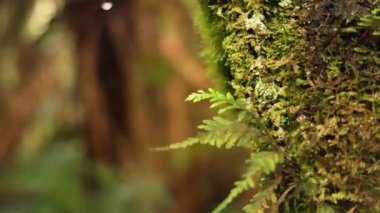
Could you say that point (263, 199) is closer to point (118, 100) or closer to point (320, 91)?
point (320, 91)

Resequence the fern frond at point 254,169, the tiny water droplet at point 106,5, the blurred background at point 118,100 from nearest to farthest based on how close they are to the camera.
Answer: the fern frond at point 254,169 < the tiny water droplet at point 106,5 < the blurred background at point 118,100

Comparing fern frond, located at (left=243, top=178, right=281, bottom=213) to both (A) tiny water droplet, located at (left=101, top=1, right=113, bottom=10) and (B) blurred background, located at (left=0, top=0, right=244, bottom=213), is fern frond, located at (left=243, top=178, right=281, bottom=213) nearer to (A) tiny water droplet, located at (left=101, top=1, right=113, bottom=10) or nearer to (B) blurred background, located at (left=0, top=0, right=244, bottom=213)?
(B) blurred background, located at (left=0, top=0, right=244, bottom=213)

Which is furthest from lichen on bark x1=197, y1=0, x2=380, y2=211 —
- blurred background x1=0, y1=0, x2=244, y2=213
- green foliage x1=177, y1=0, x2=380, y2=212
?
blurred background x1=0, y1=0, x2=244, y2=213

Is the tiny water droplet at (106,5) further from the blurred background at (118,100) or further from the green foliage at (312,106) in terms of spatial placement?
the green foliage at (312,106)

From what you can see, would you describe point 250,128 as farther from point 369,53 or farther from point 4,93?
point 4,93

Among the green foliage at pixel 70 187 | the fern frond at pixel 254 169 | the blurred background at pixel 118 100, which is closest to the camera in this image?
the fern frond at pixel 254 169

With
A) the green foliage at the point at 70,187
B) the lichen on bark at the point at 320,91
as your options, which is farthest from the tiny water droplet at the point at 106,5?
the lichen on bark at the point at 320,91

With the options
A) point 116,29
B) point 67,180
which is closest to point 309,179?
point 116,29
